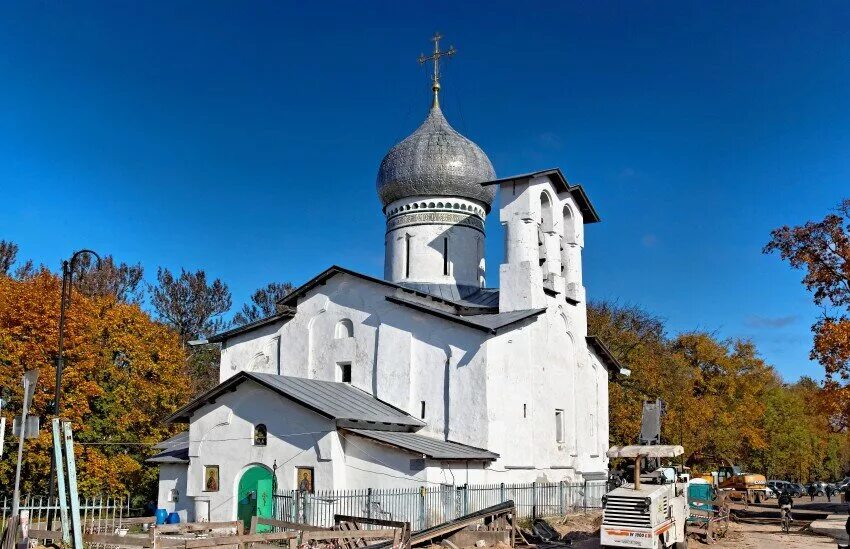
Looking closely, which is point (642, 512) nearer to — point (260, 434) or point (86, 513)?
point (260, 434)

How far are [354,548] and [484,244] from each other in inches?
673

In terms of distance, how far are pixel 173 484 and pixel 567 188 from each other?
15.6 metres

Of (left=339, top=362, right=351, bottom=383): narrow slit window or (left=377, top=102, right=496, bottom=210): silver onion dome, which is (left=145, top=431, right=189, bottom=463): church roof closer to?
(left=339, top=362, right=351, bottom=383): narrow slit window

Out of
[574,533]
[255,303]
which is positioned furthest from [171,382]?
[255,303]

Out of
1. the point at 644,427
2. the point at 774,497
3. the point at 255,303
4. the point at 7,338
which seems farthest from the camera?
the point at 255,303

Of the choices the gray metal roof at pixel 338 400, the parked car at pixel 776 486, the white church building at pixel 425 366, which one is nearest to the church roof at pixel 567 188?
the white church building at pixel 425 366

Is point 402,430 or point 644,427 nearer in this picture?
point 644,427

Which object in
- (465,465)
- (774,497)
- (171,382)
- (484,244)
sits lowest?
(774,497)

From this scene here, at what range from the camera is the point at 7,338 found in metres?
28.4

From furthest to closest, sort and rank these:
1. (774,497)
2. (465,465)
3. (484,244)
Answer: (774,497), (484,244), (465,465)

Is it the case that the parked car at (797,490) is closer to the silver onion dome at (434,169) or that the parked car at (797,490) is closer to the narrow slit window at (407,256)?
the silver onion dome at (434,169)

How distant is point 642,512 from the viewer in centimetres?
1531

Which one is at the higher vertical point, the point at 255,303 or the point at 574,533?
the point at 255,303

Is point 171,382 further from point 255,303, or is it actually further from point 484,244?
point 255,303
